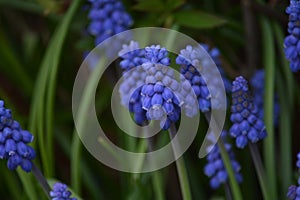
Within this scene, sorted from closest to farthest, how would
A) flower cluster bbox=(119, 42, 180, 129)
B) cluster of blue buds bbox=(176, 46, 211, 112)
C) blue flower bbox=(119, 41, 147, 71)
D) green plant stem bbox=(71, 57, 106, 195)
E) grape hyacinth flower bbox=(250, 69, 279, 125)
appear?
flower cluster bbox=(119, 42, 180, 129) < cluster of blue buds bbox=(176, 46, 211, 112) < blue flower bbox=(119, 41, 147, 71) < green plant stem bbox=(71, 57, 106, 195) < grape hyacinth flower bbox=(250, 69, 279, 125)

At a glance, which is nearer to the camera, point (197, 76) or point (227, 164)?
point (197, 76)

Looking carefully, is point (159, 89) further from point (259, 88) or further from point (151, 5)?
point (259, 88)

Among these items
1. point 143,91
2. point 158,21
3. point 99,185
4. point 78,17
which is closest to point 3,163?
point 99,185

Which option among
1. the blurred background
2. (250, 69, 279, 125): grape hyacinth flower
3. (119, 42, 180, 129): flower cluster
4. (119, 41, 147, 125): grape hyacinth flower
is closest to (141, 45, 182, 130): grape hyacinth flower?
(119, 42, 180, 129): flower cluster

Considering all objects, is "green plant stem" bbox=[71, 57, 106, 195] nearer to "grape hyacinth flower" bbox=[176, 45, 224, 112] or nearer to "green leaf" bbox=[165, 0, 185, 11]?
"green leaf" bbox=[165, 0, 185, 11]

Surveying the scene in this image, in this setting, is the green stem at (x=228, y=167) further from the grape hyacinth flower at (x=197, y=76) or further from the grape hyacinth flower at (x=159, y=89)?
the grape hyacinth flower at (x=159, y=89)

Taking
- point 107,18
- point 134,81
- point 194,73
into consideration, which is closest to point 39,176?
point 134,81

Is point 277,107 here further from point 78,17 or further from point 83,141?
point 78,17
